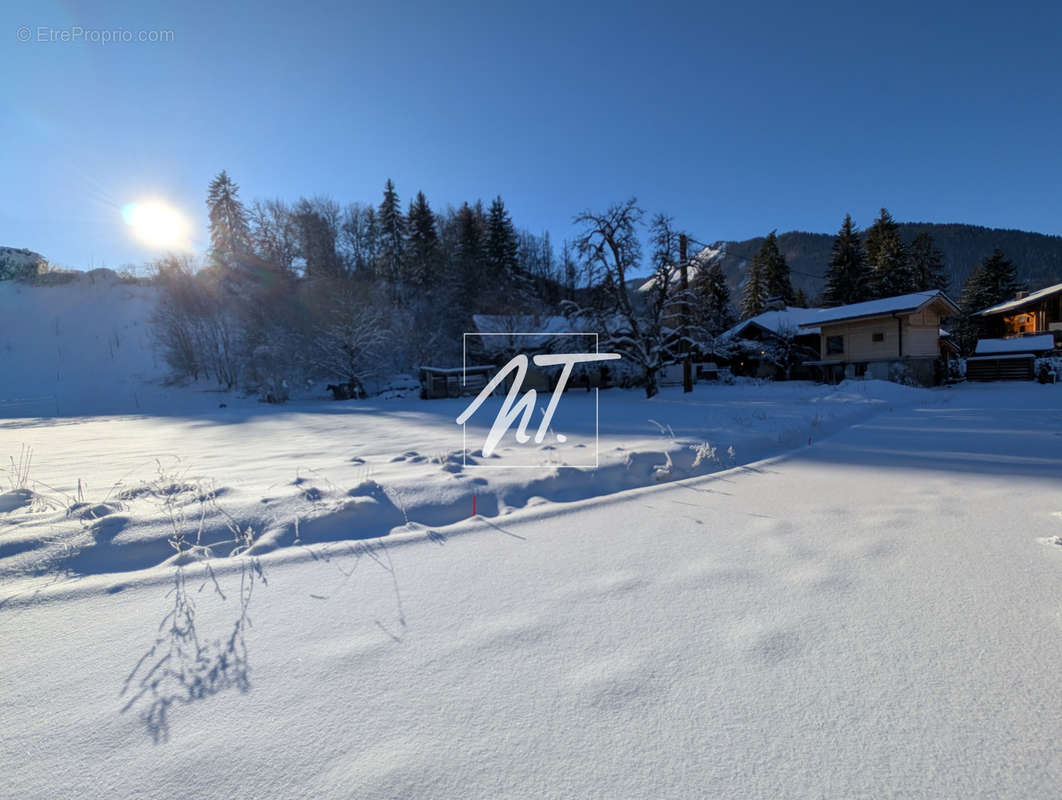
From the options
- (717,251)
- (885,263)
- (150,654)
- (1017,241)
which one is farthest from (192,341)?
(1017,241)

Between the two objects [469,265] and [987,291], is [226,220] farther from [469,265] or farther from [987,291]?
[987,291]

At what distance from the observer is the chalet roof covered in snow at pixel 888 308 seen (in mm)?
21562

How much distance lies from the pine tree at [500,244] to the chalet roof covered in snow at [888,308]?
2324 cm

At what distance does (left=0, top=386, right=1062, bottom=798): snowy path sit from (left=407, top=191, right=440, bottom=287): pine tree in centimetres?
3681

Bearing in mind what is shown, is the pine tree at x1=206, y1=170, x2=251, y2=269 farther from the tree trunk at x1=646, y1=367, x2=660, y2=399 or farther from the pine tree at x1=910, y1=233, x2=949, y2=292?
the pine tree at x1=910, y1=233, x2=949, y2=292

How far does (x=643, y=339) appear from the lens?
17906 millimetres

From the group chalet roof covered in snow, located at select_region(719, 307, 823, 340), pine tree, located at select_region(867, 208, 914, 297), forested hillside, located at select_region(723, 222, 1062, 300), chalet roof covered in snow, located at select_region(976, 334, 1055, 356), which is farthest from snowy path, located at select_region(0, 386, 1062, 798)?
forested hillside, located at select_region(723, 222, 1062, 300)

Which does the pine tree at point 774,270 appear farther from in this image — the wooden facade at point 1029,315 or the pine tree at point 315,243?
the pine tree at point 315,243

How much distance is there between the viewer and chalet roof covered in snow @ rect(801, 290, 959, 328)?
70.7 ft

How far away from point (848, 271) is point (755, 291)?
7191 millimetres

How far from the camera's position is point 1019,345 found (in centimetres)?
2609

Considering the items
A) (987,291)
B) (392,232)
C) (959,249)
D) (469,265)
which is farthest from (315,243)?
(959,249)

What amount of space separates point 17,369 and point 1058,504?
50.0 meters

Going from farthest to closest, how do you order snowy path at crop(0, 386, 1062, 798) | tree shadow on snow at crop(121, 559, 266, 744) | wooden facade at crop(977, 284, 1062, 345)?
1. wooden facade at crop(977, 284, 1062, 345)
2. tree shadow on snow at crop(121, 559, 266, 744)
3. snowy path at crop(0, 386, 1062, 798)
